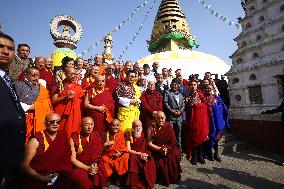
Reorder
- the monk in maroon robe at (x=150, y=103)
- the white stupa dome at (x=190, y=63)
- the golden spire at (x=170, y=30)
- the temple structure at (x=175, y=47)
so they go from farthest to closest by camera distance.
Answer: the golden spire at (x=170, y=30), the temple structure at (x=175, y=47), the white stupa dome at (x=190, y=63), the monk in maroon robe at (x=150, y=103)

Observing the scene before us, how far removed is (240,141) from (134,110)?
5.32 m

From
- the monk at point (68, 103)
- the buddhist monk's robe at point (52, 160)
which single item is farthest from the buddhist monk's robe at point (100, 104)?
the buddhist monk's robe at point (52, 160)

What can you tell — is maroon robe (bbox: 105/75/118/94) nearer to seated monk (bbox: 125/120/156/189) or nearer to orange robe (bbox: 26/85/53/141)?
seated monk (bbox: 125/120/156/189)

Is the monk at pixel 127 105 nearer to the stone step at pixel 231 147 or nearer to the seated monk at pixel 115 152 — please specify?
the seated monk at pixel 115 152

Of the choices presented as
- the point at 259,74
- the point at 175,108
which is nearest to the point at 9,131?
the point at 175,108

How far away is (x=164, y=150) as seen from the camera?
5098 millimetres

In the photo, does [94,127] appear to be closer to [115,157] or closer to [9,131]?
[115,157]

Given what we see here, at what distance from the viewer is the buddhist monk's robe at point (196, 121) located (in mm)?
6520

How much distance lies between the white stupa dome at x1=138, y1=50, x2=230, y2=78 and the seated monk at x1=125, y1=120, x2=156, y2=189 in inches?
553

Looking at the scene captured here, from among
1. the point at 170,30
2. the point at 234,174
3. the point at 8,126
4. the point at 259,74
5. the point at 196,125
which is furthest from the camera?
the point at 170,30

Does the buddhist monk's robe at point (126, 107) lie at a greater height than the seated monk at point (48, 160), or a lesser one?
greater

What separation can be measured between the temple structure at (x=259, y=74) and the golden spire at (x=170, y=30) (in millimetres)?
13868

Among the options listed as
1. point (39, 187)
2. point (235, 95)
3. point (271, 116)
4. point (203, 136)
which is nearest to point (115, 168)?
point (39, 187)

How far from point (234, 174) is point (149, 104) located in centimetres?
271
